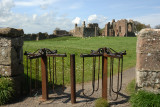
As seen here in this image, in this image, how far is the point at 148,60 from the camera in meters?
5.18

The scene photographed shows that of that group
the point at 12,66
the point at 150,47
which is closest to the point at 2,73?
the point at 12,66

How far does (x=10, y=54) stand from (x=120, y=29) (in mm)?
45635

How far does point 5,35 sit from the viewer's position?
20.1ft

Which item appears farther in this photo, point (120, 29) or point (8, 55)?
point (120, 29)

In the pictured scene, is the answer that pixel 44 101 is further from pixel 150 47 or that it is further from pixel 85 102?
pixel 150 47

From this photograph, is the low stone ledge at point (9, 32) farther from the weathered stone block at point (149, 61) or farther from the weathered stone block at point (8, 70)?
the weathered stone block at point (149, 61)

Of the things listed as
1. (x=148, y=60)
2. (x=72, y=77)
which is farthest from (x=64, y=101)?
(x=148, y=60)

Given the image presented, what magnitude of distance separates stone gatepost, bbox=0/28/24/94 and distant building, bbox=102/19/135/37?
42720mm

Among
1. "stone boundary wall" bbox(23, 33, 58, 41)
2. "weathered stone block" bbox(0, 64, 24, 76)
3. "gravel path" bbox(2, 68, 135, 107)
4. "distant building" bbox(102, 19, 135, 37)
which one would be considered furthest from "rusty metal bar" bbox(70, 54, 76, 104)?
"distant building" bbox(102, 19, 135, 37)

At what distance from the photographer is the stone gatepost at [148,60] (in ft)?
16.7

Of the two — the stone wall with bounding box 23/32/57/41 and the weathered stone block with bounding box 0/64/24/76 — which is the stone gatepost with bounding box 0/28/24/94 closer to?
the weathered stone block with bounding box 0/64/24/76

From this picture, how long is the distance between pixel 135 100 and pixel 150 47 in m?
1.61

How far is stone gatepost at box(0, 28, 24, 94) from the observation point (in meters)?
6.14

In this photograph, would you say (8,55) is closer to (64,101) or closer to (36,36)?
(64,101)
